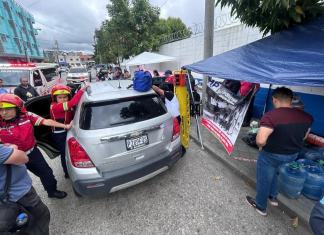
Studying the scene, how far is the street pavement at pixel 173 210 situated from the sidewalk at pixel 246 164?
11 cm

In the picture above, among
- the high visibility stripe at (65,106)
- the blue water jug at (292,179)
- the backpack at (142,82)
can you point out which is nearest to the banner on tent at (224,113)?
the blue water jug at (292,179)

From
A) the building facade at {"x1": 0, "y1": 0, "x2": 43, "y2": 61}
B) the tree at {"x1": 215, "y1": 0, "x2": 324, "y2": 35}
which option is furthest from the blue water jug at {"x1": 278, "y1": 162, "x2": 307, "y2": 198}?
the building facade at {"x1": 0, "y1": 0, "x2": 43, "y2": 61}

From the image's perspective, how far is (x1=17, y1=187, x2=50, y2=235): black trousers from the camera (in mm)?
1806

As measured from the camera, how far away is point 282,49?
268 centimetres

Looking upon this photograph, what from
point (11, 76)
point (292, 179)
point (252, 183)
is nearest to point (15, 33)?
point (11, 76)

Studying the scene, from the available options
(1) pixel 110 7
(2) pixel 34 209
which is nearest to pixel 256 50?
(2) pixel 34 209

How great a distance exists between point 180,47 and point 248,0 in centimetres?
873

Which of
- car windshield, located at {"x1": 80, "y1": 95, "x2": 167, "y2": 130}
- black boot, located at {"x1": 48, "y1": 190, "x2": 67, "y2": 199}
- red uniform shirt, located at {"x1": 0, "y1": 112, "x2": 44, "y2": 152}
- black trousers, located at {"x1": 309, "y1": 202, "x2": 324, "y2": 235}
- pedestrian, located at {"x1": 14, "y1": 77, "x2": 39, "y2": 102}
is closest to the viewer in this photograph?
black trousers, located at {"x1": 309, "y1": 202, "x2": 324, "y2": 235}

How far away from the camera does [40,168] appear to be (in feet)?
8.86

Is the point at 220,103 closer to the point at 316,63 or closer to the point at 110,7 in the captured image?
the point at 316,63

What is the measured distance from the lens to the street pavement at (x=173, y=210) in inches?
91.6

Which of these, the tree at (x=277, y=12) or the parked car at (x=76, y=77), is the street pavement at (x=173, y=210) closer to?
the tree at (x=277, y=12)

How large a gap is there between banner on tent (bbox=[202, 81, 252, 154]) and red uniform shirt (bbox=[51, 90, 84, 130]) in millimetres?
2646

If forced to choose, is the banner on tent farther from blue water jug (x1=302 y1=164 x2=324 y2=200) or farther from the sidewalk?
blue water jug (x1=302 y1=164 x2=324 y2=200)
